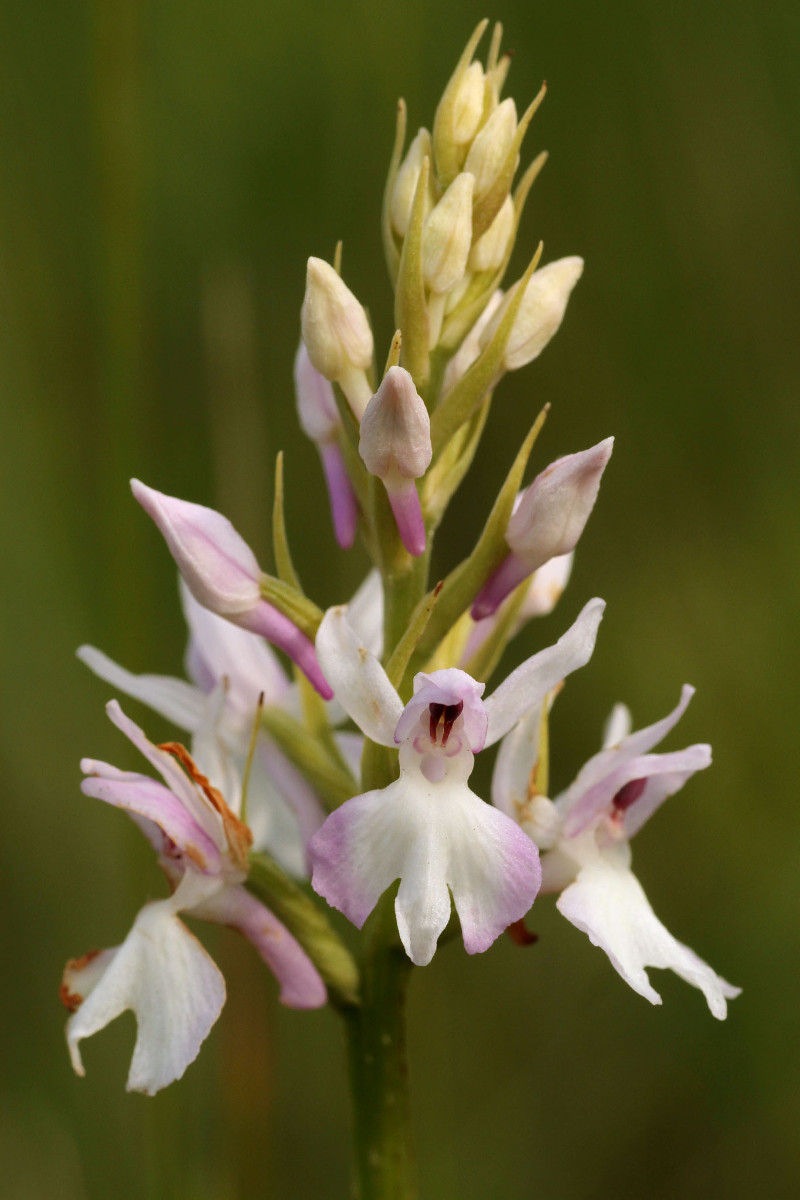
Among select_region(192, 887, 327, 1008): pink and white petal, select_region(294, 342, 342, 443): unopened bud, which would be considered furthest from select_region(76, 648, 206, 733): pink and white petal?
select_region(294, 342, 342, 443): unopened bud

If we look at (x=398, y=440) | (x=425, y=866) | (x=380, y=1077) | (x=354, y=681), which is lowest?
(x=380, y=1077)

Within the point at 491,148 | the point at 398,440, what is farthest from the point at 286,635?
the point at 491,148

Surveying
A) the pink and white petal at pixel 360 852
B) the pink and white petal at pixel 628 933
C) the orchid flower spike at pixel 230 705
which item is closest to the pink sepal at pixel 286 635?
the orchid flower spike at pixel 230 705

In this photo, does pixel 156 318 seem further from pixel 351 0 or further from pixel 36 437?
pixel 351 0

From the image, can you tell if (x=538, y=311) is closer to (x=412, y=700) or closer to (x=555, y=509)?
(x=555, y=509)

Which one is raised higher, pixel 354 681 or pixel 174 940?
pixel 354 681

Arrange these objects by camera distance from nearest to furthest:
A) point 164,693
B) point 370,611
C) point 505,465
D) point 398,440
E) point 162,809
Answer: point 398,440 → point 162,809 → point 164,693 → point 370,611 → point 505,465
